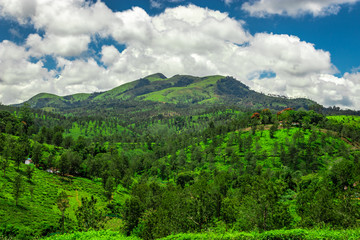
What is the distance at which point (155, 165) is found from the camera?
198 m

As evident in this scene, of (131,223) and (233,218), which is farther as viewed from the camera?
(131,223)

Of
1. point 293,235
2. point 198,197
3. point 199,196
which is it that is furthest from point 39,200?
point 293,235

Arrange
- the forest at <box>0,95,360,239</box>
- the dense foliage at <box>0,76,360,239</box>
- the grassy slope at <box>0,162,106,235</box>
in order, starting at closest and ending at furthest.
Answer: the forest at <box>0,95,360,239</box> → the dense foliage at <box>0,76,360,239</box> → the grassy slope at <box>0,162,106,235</box>

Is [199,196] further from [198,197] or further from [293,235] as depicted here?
[293,235]

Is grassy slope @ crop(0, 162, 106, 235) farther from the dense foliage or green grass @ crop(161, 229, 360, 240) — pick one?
green grass @ crop(161, 229, 360, 240)

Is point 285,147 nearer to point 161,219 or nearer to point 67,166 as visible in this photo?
point 161,219

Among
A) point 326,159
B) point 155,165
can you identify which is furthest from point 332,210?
point 155,165

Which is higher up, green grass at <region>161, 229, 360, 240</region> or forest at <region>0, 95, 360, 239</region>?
green grass at <region>161, 229, 360, 240</region>

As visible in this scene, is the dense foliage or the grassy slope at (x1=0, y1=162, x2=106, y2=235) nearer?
the dense foliage

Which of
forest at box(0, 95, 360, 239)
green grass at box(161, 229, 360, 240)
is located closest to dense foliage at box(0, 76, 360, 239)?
green grass at box(161, 229, 360, 240)

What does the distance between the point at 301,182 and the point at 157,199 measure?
73983mm

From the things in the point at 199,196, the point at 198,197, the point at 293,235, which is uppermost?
the point at 293,235

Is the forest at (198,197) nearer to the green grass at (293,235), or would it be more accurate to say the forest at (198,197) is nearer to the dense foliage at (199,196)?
the green grass at (293,235)

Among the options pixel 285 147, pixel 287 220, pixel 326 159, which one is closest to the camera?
pixel 287 220
